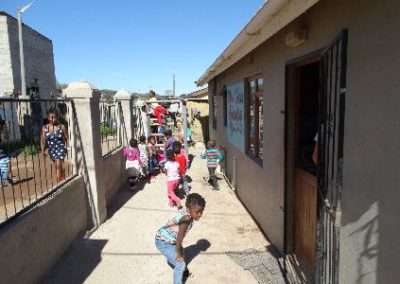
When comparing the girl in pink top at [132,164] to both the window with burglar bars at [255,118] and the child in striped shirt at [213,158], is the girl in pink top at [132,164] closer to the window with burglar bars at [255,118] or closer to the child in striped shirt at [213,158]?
the child in striped shirt at [213,158]

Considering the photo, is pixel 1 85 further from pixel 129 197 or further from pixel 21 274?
pixel 21 274

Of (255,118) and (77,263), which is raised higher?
(255,118)

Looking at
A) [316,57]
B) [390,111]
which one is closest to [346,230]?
[390,111]

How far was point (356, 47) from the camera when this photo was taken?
246cm

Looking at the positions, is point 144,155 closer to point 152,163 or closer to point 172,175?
point 152,163

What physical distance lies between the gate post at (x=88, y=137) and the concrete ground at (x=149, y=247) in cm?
52

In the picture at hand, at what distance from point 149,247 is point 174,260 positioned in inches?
50.3

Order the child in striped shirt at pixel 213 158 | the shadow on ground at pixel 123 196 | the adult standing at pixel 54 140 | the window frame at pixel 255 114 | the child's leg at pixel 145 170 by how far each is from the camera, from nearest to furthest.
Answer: the window frame at pixel 255 114 < the adult standing at pixel 54 140 < the shadow on ground at pixel 123 196 < the child in striped shirt at pixel 213 158 < the child's leg at pixel 145 170

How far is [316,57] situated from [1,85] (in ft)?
54.4

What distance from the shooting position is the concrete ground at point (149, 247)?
4316 mm

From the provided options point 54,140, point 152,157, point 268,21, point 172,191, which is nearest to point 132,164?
point 152,157

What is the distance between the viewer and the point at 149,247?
5.20 meters

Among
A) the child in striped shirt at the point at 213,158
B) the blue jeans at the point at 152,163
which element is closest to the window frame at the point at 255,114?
the child in striped shirt at the point at 213,158

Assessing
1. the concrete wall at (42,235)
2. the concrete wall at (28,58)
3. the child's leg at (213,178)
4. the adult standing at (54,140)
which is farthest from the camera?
the concrete wall at (28,58)
